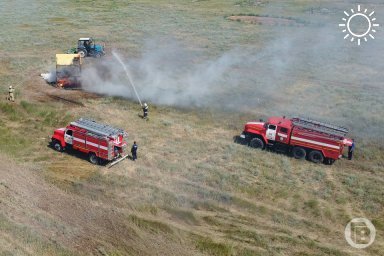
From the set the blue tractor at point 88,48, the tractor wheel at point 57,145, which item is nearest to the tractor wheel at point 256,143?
the tractor wheel at point 57,145

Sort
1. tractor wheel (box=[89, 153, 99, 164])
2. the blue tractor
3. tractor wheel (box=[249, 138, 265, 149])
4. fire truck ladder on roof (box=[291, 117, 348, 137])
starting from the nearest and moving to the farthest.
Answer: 1. tractor wheel (box=[89, 153, 99, 164])
2. fire truck ladder on roof (box=[291, 117, 348, 137])
3. tractor wheel (box=[249, 138, 265, 149])
4. the blue tractor

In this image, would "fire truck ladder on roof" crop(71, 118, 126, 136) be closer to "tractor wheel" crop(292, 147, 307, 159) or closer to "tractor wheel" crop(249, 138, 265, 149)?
"tractor wheel" crop(249, 138, 265, 149)

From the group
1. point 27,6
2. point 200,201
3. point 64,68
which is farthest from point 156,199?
point 27,6

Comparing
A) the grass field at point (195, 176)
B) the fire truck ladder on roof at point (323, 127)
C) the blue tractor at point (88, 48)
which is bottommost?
the grass field at point (195, 176)

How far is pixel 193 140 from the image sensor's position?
32.4m

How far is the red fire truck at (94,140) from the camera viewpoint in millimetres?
27906

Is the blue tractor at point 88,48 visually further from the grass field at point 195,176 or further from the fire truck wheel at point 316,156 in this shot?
the fire truck wheel at point 316,156

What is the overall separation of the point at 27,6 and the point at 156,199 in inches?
2774

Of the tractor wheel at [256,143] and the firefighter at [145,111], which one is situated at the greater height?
the firefighter at [145,111]

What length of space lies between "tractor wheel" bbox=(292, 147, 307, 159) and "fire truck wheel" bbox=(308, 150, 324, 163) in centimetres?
40

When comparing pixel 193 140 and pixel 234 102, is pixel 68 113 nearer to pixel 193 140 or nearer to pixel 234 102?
pixel 193 140

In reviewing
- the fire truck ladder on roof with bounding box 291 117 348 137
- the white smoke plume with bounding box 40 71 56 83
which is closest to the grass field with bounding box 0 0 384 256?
the white smoke plume with bounding box 40 71 56 83

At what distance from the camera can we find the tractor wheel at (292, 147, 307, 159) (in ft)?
98.2

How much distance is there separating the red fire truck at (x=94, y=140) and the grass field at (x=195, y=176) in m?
0.81
